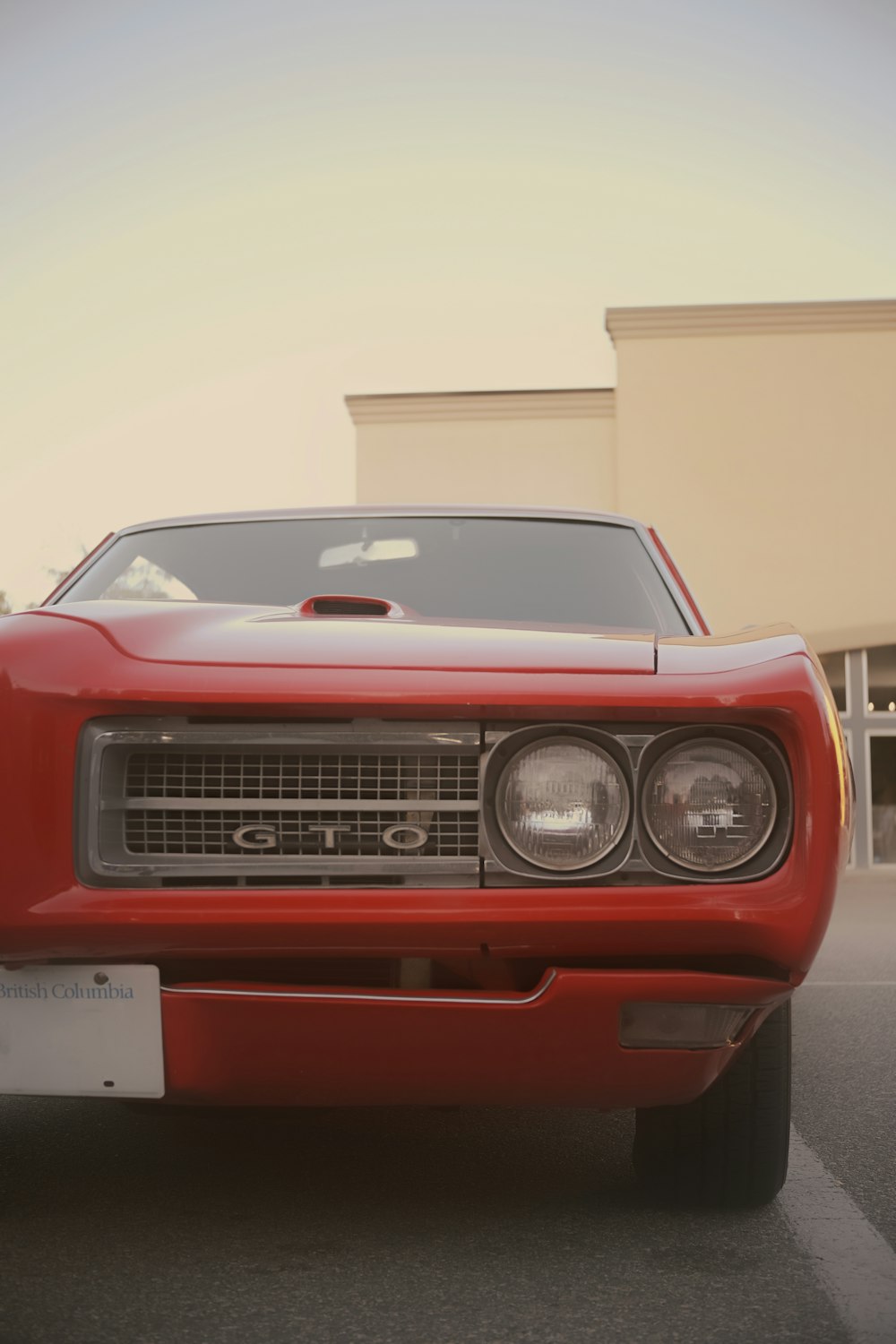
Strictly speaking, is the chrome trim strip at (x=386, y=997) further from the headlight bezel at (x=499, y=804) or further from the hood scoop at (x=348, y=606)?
the hood scoop at (x=348, y=606)

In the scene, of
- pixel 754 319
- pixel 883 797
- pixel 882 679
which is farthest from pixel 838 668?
pixel 754 319

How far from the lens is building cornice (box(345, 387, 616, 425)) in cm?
2192

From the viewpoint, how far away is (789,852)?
7.09 ft

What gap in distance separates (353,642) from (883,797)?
18950 mm

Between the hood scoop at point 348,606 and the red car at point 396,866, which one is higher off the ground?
the hood scoop at point 348,606

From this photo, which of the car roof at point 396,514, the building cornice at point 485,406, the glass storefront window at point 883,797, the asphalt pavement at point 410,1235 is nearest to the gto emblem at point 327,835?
the asphalt pavement at point 410,1235

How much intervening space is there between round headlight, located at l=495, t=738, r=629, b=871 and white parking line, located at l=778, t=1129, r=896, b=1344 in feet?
2.67

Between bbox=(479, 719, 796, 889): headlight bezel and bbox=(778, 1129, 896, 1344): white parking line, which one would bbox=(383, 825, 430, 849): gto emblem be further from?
bbox=(778, 1129, 896, 1344): white parking line

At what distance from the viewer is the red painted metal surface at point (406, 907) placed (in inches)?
83.3

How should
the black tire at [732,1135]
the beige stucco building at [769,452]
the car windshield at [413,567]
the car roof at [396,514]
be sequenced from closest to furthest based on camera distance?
the black tire at [732,1135] < the car windshield at [413,567] < the car roof at [396,514] < the beige stucco building at [769,452]

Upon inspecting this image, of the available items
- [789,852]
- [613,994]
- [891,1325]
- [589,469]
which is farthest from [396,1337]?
[589,469]

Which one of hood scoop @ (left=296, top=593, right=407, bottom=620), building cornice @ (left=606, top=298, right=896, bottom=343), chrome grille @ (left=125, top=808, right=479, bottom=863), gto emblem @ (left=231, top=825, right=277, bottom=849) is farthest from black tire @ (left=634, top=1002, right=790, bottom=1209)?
building cornice @ (left=606, top=298, right=896, bottom=343)

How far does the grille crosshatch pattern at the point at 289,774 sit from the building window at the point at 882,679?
18.7 m

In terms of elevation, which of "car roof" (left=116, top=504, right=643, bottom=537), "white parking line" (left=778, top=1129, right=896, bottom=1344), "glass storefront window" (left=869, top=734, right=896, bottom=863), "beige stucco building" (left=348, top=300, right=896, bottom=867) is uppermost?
"beige stucco building" (left=348, top=300, right=896, bottom=867)
